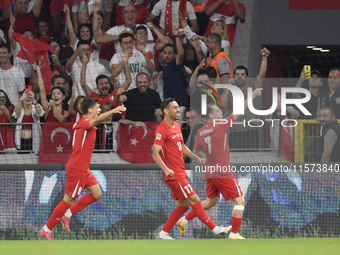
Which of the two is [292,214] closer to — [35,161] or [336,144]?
[336,144]

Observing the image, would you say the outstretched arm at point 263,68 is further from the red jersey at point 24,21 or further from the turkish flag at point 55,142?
the red jersey at point 24,21

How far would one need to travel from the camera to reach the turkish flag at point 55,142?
7.66 meters

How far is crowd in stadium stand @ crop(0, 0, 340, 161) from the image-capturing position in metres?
7.95

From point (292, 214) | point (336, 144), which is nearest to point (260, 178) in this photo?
point (292, 214)

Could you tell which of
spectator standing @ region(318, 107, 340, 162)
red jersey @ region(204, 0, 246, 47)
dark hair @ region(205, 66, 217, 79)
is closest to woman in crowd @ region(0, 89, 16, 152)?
dark hair @ region(205, 66, 217, 79)

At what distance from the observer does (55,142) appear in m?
7.75

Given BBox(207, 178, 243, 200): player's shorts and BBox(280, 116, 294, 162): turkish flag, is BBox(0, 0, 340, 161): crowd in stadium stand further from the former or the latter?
BBox(207, 178, 243, 200): player's shorts

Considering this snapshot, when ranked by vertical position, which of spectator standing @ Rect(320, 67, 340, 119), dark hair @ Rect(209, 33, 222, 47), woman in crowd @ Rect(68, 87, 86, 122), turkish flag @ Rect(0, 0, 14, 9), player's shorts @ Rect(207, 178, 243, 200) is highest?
turkish flag @ Rect(0, 0, 14, 9)

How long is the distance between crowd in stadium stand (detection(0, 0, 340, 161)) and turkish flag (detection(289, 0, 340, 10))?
1.00 m

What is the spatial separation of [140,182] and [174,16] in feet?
11.4

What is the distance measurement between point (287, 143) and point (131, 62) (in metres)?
3.22

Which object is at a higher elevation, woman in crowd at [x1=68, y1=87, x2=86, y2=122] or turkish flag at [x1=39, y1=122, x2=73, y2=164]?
woman in crowd at [x1=68, y1=87, x2=86, y2=122]

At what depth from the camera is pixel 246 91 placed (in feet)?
25.4

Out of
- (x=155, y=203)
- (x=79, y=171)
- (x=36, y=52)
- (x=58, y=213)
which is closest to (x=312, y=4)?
(x=155, y=203)
